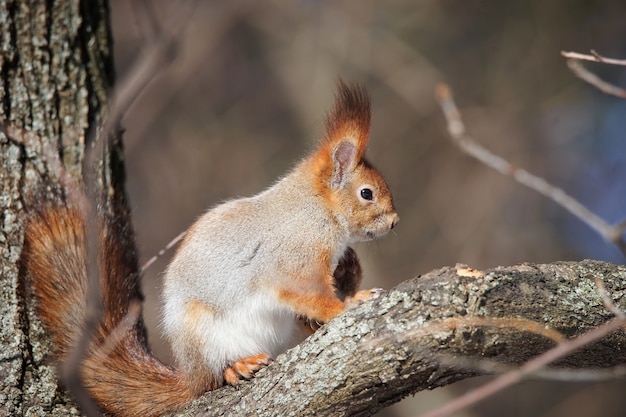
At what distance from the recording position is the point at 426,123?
6.20m

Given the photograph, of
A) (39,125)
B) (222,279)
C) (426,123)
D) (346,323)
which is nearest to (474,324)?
(346,323)

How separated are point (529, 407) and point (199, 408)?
445cm

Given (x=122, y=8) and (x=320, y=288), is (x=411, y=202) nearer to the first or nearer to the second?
(x=122, y=8)

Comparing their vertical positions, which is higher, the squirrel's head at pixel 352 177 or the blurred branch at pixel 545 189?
the squirrel's head at pixel 352 177

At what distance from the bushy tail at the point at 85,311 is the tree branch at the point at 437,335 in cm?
51

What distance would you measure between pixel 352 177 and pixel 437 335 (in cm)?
99

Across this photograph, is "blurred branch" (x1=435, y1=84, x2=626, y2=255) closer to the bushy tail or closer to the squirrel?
the squirrel

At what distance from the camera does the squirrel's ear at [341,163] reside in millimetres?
2717

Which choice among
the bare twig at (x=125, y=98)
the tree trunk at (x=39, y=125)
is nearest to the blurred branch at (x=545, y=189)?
the bare twig at (x=125, y=98)

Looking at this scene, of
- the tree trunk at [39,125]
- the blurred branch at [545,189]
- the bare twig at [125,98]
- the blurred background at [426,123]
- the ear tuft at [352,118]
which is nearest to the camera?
the bare twig at [125,98]

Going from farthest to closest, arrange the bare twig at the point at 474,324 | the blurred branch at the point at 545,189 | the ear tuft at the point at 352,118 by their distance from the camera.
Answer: the ear tuft at the point at 352,118 → the bare twig at the point at 474,324 → the blurred branch at the point at 545,189

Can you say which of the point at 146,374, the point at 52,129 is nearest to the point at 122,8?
the point at 52,129

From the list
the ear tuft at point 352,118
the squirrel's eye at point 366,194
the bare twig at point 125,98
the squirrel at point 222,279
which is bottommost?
the bare twig at point 125,98

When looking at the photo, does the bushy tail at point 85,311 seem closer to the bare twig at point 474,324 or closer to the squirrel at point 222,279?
the squirrel at point 222,279
